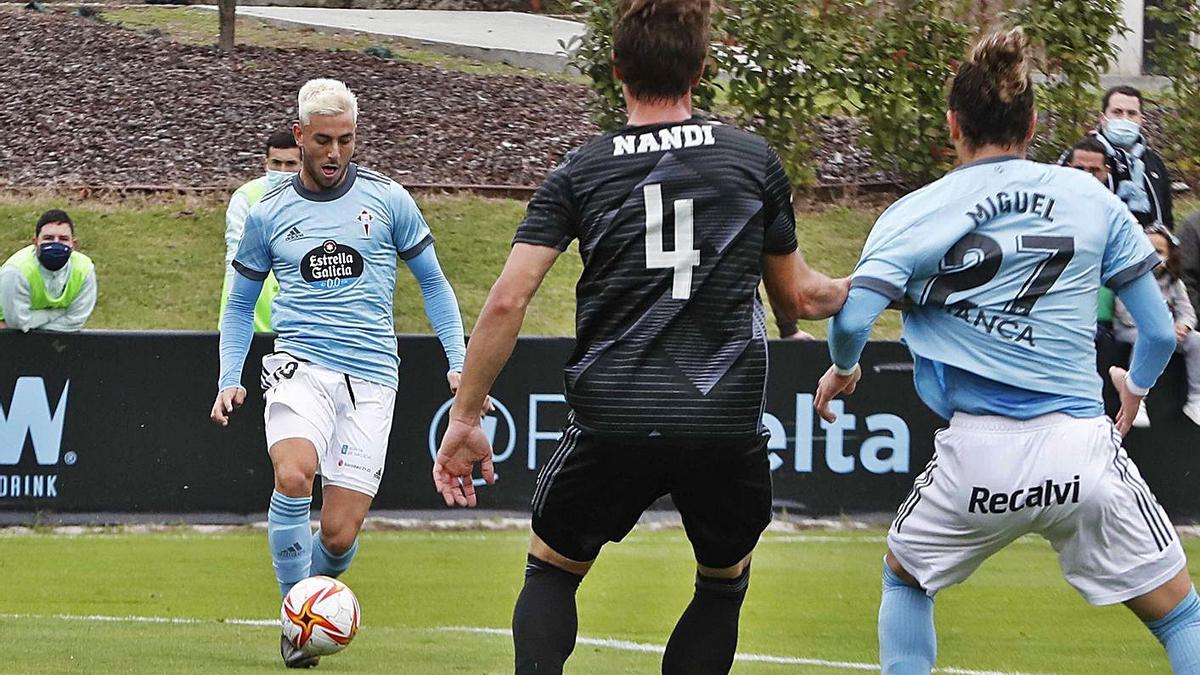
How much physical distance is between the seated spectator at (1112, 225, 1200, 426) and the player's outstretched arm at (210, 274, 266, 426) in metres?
5.45

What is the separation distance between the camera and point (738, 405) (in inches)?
182

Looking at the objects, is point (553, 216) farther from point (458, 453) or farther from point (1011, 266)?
point (1011, 266)

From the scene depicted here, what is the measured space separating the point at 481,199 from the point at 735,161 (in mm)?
13855

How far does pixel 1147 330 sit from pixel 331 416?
11.2 ft

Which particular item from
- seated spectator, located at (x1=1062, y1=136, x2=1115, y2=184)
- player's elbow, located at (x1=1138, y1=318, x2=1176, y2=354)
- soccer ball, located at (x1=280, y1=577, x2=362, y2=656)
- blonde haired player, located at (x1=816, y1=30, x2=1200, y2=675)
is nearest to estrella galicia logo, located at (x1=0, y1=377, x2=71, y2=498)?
soccer ball, located at (x1=280, y1=577, x2=362, y2=656)

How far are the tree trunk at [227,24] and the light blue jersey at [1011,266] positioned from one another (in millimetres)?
18168

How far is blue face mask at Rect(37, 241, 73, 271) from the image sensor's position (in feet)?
38.0

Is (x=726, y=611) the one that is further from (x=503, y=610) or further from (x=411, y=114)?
(x=411, y=114)

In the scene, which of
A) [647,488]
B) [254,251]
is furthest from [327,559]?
[647,488]

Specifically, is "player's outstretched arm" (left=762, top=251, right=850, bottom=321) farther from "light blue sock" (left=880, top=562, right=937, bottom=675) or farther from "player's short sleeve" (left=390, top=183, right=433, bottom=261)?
"player's short sleeve" (left=390, top=183, right=433, bottom=261)

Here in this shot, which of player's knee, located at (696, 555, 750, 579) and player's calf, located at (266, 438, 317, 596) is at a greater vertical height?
player's knee, located at (696, 555, 750, 579)

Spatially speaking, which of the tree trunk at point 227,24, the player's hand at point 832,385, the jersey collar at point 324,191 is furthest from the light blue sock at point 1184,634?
the tree trunk at point 227,24

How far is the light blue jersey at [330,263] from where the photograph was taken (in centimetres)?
719

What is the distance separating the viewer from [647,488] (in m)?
4.75
